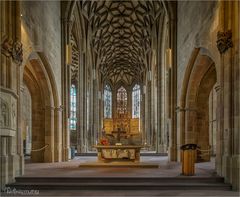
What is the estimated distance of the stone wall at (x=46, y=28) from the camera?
43.9 ft

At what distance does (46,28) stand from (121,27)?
70.5 feet

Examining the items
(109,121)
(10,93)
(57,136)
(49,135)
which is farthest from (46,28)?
(109,121)

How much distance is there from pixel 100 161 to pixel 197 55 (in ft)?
21.2

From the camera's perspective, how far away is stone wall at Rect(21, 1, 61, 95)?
13383 mm

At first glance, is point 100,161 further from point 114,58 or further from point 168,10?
point 114,58

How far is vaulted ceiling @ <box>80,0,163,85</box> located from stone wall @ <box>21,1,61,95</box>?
9.27m

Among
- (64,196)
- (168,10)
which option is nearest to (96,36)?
(168,10)

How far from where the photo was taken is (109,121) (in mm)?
31859

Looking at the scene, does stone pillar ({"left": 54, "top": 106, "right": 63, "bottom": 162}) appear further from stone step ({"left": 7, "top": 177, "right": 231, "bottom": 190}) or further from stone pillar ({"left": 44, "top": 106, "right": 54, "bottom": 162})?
stone step ({"left": 7, "top": 177, "right": 231, "bottom": 190})

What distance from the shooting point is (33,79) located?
17297 mm

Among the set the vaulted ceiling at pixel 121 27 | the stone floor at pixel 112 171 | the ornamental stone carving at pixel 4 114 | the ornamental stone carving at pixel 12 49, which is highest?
the vaulted ceiling at pixel 121 27

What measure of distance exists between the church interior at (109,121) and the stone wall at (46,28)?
0.05m

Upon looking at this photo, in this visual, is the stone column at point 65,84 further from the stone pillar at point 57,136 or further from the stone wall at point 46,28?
the stone pillar at point 57,136

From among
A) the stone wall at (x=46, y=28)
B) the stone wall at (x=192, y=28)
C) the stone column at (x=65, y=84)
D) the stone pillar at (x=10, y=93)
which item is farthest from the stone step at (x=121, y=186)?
the stone column at (x=65, y=84)
